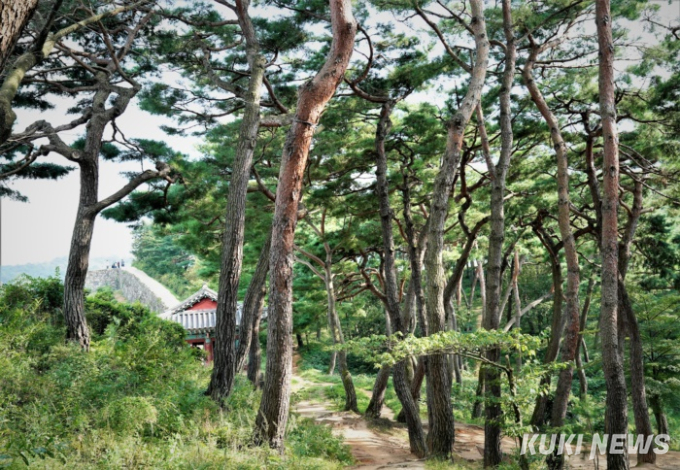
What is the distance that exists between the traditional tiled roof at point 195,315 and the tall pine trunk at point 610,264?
1518cm

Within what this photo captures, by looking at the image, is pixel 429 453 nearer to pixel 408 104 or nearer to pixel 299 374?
pixel 408 104

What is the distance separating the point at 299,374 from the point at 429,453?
15.2m

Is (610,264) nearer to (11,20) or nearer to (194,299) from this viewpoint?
(11,20)

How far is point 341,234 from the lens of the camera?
12.8 meters

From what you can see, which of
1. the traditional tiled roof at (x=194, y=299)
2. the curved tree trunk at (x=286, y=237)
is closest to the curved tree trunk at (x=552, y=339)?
the curved tree trunk at (x=286, y=237)

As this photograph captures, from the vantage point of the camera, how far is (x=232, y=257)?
6.75 meters

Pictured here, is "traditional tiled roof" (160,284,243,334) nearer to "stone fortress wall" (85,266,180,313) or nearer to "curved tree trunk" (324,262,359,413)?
"stone fortress wall" (85,266,180,313)

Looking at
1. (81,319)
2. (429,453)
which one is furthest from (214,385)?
Result: (81,319)

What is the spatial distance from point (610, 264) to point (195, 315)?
55.6ft

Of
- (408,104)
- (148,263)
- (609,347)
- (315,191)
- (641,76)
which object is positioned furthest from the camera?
(148,263)

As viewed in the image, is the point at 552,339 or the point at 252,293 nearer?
the point at 252,293

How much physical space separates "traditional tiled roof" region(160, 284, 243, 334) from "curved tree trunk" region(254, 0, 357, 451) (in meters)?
14.8

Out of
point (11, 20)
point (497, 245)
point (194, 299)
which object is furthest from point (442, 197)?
point (194, 299)

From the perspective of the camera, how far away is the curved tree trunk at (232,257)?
6.49m
